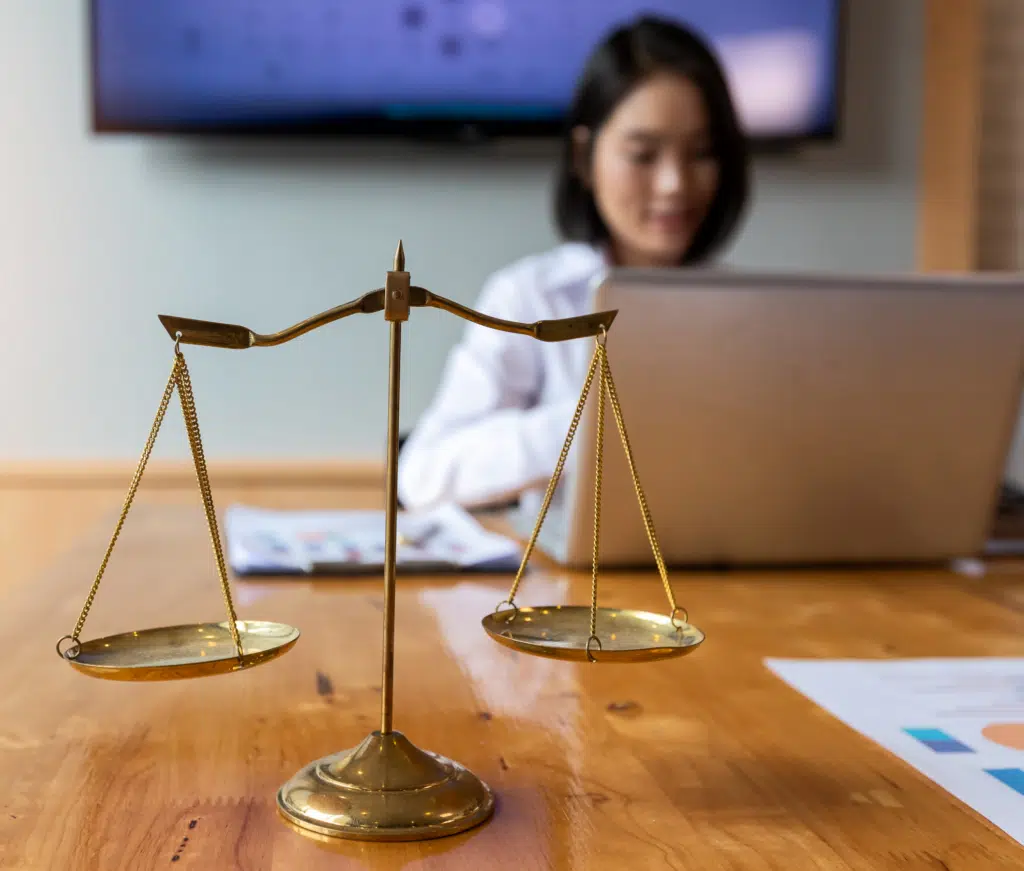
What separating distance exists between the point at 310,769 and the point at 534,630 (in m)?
0.13

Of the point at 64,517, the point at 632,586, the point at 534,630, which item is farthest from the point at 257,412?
the point at 534,630

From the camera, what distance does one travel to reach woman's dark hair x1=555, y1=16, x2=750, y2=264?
199 cm

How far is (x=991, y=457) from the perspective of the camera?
1.21 meters

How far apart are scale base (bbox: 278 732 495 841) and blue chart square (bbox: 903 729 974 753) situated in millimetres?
264

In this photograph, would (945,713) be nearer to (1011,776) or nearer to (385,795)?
(1011,776)

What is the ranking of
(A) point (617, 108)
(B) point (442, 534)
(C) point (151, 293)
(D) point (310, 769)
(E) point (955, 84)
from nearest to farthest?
(D) point (310, 769) → (B) point (442, 534) → (A) point (617, 108) → (C) point (151, 293) → (E) point (955, 84)

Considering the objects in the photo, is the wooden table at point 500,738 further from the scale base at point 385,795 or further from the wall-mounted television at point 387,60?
the wall-mounted television at point 387,60

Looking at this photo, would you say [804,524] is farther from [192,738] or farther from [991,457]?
[192,738]

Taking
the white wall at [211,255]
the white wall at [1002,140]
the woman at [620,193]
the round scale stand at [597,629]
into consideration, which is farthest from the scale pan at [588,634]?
the white wall at [1002,140]

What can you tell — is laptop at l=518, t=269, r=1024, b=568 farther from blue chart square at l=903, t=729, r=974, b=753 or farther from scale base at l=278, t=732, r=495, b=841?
scale base at l=278, t=732, r=495, b=841

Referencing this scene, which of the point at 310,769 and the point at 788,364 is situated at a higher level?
the point at 788,364

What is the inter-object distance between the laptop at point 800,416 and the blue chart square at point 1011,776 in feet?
1.65

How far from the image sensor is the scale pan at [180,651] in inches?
21.5

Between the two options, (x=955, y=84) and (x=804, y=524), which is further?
(x=955, y=84)
